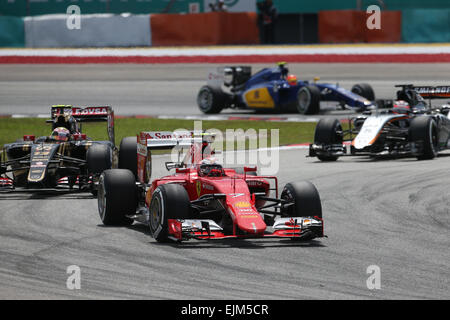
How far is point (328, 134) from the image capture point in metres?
19.6

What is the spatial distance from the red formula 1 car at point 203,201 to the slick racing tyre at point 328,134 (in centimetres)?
678

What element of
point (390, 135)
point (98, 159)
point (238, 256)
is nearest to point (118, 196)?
point (238, 256)

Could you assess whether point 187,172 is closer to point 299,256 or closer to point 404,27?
point 299,256

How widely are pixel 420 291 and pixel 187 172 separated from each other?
4.24 m

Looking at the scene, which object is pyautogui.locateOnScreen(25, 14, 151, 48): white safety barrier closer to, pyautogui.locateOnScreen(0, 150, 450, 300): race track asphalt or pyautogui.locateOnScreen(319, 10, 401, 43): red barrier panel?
pyautogui.locateOnScreen(319, 10, 401, 43): red barrier panel

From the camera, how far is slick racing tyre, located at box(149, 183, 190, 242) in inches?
438

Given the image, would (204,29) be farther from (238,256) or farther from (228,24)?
(238,256)

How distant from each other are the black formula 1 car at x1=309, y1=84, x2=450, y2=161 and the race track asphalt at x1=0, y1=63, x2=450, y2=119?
9.00 m

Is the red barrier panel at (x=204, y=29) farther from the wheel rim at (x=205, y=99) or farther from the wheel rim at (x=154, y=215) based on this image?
the wheel rim at (x=154, y=215)

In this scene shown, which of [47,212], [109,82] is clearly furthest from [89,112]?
[109,82]

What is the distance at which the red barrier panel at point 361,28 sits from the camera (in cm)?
4128

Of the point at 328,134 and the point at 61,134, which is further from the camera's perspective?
the point at 328,134

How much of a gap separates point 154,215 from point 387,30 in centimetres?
3139
